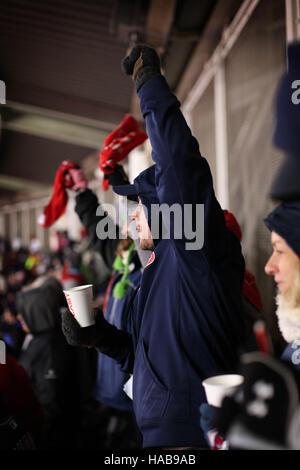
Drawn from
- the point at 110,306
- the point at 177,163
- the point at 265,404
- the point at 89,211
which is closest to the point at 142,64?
the point at 177,163

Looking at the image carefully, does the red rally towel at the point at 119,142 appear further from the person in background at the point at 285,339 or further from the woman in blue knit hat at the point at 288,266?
the woman in blue knit hat at the point at 288,266

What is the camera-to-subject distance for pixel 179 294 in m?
1.27

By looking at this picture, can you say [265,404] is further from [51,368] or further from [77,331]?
[51,368]

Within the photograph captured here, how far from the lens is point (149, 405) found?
126cm

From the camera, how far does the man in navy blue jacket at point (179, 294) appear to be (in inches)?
45.7

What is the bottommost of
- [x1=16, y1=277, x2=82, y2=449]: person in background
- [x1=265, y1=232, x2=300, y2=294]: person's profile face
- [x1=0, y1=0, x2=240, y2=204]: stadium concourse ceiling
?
[x1=16, y1=277, x2=82, y2=449]: person in background

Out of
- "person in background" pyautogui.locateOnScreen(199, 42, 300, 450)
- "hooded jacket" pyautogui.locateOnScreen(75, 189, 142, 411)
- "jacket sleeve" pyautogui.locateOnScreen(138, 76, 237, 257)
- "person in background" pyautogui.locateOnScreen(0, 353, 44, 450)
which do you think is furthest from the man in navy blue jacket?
"hooded jacket" pyautogui.locateOnScreen(75, 189, 142, 411)

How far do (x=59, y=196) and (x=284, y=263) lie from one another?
1.75m

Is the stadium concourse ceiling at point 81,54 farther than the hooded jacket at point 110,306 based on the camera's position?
Yes

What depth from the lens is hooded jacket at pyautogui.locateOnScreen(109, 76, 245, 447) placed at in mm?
1158

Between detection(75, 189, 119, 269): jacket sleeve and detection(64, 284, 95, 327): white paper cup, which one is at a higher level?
detection(75, 189, 119, 269): jacket sleeve

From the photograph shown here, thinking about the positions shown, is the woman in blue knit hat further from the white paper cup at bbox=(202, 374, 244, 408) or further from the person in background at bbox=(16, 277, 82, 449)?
the person in background at bbox=(16, 277, 82, 449)

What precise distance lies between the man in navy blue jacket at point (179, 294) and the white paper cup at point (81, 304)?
4 centimetres

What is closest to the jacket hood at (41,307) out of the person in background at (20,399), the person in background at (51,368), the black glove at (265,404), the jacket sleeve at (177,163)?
the person in background at (51,368)
